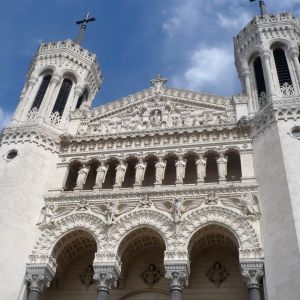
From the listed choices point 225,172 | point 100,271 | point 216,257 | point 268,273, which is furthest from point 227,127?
point 100,271

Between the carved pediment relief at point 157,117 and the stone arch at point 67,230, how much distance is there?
236 inches

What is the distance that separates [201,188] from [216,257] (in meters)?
3.59

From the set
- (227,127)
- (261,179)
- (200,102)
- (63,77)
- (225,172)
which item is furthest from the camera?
(63,77)

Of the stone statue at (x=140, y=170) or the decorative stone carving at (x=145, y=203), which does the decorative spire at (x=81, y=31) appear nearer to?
the stone statue at (x=140, y=170)

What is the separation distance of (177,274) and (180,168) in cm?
566

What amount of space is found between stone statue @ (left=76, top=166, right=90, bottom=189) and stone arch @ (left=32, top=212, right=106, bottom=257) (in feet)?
6.74

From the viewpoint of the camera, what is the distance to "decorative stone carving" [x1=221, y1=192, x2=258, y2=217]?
1703 centimetres

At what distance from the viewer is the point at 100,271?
1689 centimetres

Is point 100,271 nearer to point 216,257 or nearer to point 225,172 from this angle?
point 216,257

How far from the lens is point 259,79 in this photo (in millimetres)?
23594

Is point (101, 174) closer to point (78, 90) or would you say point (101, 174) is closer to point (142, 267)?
point (142, 267)

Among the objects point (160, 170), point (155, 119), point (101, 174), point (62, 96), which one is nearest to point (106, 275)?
point (101, 174)

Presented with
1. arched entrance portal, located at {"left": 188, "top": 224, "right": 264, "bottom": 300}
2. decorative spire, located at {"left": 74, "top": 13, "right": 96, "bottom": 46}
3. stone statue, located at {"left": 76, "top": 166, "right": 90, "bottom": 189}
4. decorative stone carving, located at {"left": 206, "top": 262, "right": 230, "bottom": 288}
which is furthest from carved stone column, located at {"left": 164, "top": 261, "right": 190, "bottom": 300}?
decorative spire, located at {"left": 74, "top": 13, "right": 96, "bottom": 46}

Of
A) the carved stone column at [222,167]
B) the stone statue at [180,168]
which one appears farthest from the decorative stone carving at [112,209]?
the carved stone column at [222,167]
